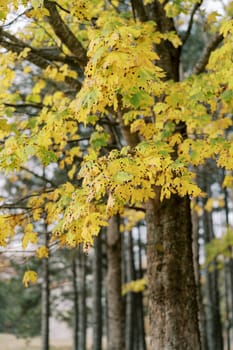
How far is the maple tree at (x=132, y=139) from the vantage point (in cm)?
297

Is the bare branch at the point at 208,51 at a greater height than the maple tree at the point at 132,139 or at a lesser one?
greater

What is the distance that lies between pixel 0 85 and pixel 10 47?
21.0 inches

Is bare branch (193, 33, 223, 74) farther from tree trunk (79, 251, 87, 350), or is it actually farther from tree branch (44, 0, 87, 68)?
tree trunk (79, 251, 87, 350)

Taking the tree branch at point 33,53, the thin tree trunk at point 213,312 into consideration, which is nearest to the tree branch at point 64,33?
the tree branch at point 33,53

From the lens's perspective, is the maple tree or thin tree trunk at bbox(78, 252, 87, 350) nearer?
the maple tree

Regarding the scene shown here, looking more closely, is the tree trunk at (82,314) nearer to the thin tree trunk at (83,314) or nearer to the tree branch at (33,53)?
the thin tree trunk at (83,314)

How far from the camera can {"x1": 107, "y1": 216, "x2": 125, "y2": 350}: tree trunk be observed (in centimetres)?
782

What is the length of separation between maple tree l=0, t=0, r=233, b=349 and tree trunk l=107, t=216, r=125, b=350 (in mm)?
2475

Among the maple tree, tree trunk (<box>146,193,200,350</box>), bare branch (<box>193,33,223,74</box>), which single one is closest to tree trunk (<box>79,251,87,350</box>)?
the maple tree

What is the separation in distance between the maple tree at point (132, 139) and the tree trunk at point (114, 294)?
248 centimetres

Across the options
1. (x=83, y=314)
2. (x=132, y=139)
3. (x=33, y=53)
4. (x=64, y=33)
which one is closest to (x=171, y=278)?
(x=132, y=139)

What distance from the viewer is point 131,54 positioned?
2779mm

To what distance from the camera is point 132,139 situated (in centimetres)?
525

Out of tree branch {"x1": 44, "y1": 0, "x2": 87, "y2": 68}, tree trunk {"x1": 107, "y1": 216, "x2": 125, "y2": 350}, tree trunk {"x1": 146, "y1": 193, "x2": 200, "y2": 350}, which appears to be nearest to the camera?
tree branch {"x1": 44, "y1": 0, "x2": 87, "y2": 68}
